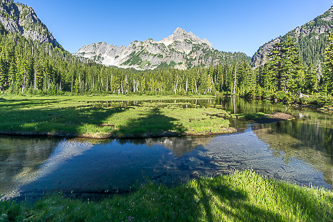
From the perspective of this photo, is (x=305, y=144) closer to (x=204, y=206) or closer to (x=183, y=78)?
(x=204, y=206)

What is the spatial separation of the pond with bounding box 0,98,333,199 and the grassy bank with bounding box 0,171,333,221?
111 inches

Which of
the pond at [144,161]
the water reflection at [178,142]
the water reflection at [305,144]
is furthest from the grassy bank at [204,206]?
the water reflection at [178,142]

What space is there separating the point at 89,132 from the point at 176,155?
504 inches

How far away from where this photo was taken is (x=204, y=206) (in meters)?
6.66

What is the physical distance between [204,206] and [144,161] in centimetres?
858

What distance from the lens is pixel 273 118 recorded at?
3419 cm

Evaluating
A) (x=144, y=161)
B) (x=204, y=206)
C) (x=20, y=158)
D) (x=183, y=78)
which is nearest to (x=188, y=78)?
(x=183, y=78)

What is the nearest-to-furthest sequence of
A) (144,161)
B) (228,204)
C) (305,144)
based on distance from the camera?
(228,204) → (144,161) → (305,144)

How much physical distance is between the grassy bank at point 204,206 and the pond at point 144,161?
2819 millimetres

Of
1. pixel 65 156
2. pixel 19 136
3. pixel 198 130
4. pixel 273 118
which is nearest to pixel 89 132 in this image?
pixel 65 156

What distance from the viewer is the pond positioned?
10.6 meters

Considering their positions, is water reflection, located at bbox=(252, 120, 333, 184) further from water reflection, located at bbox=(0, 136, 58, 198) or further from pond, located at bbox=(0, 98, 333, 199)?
water reflection, located at bbox=(0, 136, 58, 198)

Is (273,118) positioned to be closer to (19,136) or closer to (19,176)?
(19,176)

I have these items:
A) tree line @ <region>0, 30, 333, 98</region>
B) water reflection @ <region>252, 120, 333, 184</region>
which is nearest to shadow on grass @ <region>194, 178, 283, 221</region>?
water reflection @ <region>252, 120, 333, 184</region>
